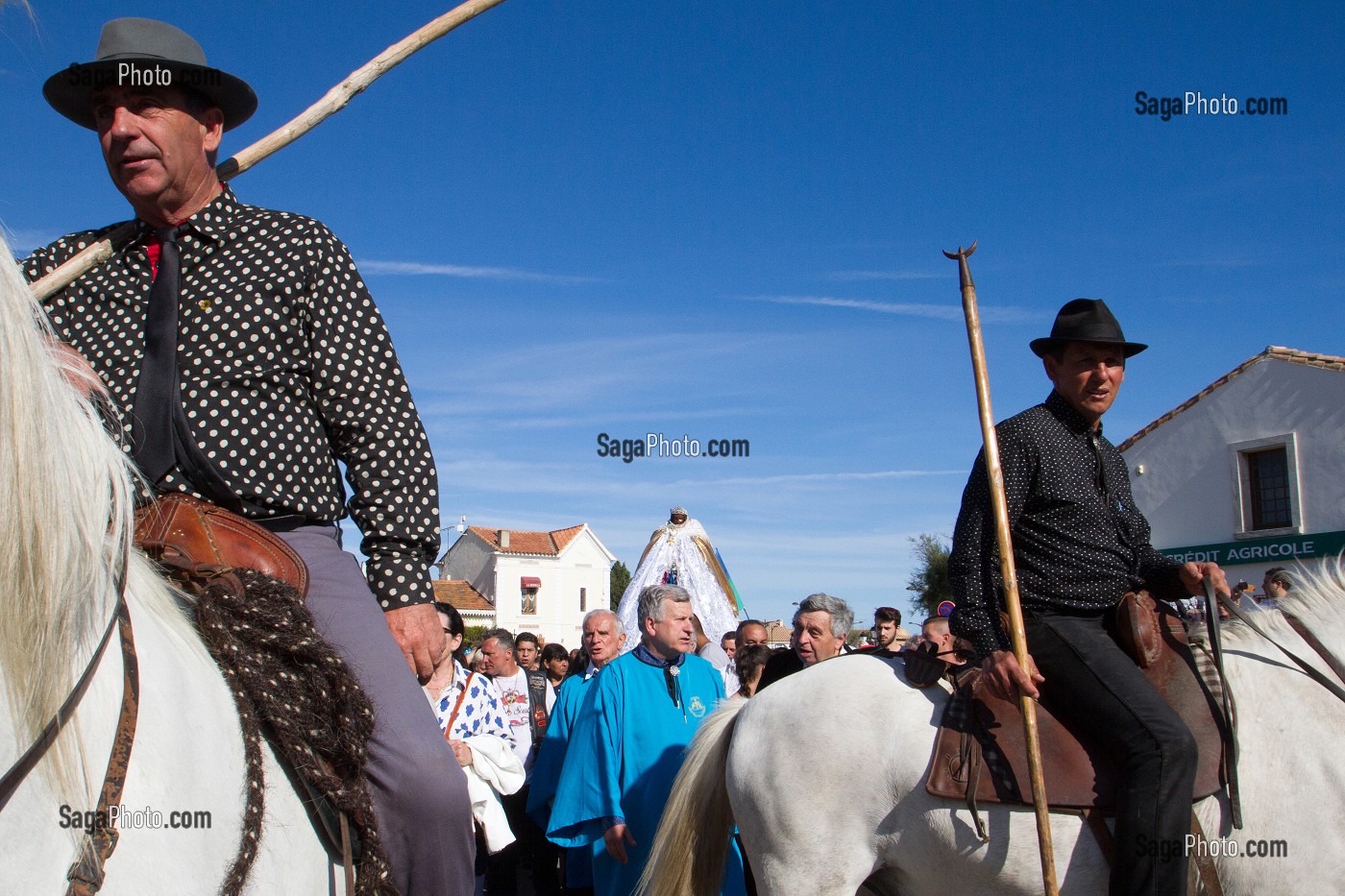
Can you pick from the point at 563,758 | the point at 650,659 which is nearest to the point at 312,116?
the point at 650,659

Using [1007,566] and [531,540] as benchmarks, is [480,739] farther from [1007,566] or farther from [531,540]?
[531,540]

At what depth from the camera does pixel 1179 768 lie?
3.73 m

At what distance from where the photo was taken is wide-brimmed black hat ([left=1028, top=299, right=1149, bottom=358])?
4320 mm

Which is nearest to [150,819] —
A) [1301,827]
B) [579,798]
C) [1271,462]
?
[1301,827]

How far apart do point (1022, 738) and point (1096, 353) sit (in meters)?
1.60

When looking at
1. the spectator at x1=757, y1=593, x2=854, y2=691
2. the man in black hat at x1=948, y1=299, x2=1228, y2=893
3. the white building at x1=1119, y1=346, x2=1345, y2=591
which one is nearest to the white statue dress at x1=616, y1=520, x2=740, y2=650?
the spectator at x1=757, y1=593, x2=854, y2=691

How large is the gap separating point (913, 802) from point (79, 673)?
3.36 metres

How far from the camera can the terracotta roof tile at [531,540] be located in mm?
61344

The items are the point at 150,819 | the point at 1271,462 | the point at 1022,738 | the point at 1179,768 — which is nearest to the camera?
the point at 150,819

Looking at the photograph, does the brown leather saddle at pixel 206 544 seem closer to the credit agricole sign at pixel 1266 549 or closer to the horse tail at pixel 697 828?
the horse tail at pixel 697 828

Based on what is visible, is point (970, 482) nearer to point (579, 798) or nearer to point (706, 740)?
point (706, 740)

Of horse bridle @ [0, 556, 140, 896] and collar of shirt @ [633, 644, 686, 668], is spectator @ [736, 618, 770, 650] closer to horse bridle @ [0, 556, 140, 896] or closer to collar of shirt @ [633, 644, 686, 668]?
collar of shirt @ [633, 644, 686, 668]

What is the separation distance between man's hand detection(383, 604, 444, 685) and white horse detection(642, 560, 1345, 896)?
8.10 feet

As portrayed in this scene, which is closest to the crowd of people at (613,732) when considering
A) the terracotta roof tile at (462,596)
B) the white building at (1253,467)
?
the white building at (1253,467)
